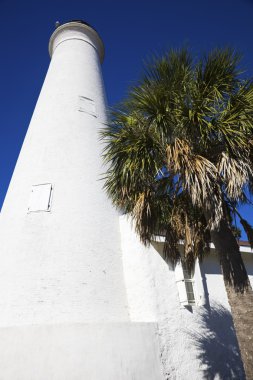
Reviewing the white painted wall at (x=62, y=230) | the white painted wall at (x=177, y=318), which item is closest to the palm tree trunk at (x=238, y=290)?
the white painted wall at (x=177, y=318)

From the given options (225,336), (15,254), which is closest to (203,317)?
(225,336)

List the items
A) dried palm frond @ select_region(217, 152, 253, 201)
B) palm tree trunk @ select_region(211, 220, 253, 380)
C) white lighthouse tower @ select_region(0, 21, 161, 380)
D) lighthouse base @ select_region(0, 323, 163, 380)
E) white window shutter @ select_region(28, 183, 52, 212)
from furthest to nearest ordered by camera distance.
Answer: white window shutter @ select_region(28, 183, 52, 212)
white lighthouse tower @ select_region(0, 21, 161, 380)
lighthouse base @ select_region(0, 323, 163, 380)
dried palm frond @ select_region(217, 152, 253, 201)
palm tree trunk @ select_region(211, 220, 253, 380)

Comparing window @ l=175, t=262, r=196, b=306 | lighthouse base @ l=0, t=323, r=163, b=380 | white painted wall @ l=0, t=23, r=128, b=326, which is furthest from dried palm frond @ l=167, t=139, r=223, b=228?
white painted wall @ l=0, t=23, r=128, b=326

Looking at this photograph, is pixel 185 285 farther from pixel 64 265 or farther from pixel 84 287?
pixel 64 265

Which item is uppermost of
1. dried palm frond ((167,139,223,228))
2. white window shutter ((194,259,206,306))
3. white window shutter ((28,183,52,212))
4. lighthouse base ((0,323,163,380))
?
white window shutter ((28,183,52,212))

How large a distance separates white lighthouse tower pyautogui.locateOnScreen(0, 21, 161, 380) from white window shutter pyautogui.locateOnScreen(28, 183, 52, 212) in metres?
0.03

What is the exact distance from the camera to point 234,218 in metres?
5.91

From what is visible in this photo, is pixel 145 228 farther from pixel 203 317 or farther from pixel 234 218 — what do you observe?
pixel 203 317

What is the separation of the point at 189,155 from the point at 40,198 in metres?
4.28

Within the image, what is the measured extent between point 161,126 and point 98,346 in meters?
4.57

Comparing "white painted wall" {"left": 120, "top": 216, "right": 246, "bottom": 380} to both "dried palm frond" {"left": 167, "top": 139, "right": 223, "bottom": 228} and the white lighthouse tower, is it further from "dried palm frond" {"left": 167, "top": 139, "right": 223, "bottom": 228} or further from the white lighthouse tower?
"dried palm frond" {"left": 167, "top": 139, "right": 223, "bottom": 228}

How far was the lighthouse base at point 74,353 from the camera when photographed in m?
4.98

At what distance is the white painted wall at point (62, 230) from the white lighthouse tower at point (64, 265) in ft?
0.08

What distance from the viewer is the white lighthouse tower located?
5.20 meters
